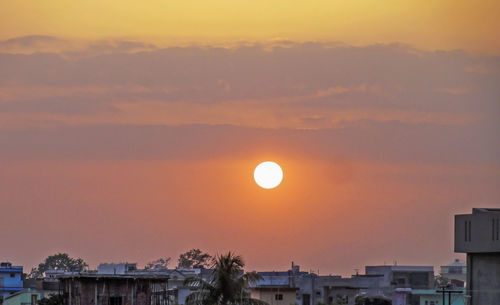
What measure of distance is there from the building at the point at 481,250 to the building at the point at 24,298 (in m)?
61.4

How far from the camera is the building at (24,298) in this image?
13550 centimetres

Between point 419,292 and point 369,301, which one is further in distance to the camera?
point 419,292

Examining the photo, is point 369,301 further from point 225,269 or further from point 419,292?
point 225,269

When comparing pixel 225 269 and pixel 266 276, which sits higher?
pixel 266 276

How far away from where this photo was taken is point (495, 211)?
8500 cm

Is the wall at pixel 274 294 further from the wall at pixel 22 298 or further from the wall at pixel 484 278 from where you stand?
the wall at pixel 484 278

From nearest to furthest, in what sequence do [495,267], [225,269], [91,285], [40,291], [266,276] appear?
1. [225,269]
2. [495,267]
3. [91,285]
4. [40,291]
5. [266,276]

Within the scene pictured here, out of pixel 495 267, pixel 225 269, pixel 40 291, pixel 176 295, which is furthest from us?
pixel 40 291

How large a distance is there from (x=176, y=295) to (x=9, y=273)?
38569mm

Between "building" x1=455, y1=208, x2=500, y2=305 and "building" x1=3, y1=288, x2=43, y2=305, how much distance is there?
2419 inches

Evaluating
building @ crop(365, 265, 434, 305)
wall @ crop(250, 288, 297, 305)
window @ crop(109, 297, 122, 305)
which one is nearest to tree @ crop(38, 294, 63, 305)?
window @ crop(109, 297, 122, 305)

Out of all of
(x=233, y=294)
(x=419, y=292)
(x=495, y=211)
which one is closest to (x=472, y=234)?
(x=495, y=211)

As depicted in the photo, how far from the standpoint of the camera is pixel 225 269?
72.3 meters

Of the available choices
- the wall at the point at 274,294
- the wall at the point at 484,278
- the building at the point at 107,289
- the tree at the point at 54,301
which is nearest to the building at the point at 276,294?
the wall at the point at 274,294
